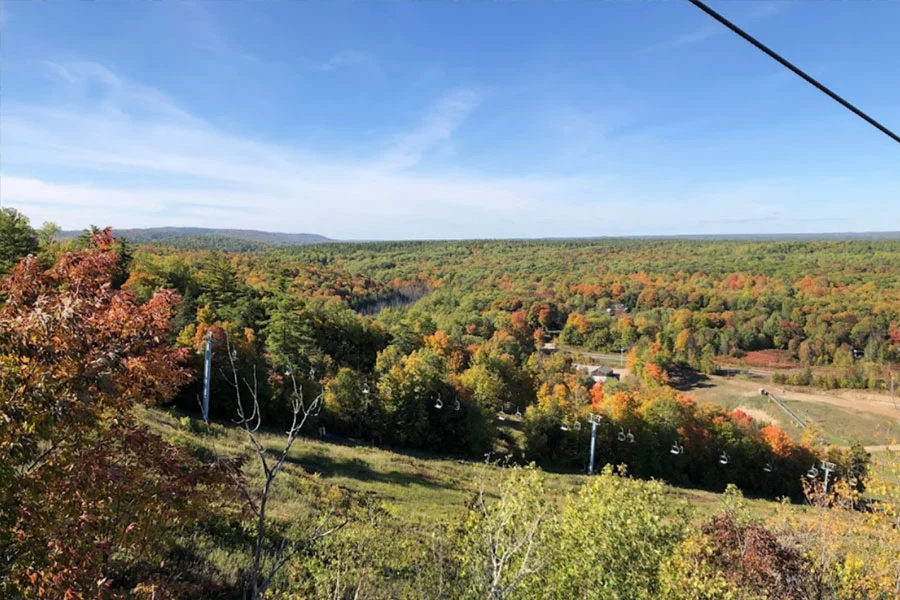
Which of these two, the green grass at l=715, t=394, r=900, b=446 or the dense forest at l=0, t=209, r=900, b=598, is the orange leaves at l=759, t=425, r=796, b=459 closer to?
the dense forest at l=0, t=209, r=900, b=598

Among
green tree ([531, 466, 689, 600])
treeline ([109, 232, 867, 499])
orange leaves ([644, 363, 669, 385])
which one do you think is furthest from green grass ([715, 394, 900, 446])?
green tree ([531, 466, 689, 600])

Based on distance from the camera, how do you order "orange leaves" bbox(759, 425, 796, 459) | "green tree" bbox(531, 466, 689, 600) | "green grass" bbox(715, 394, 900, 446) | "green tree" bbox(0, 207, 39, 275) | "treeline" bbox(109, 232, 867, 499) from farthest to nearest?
1. "green grass" bbox(715, 394, 900, 446)
2. "orange leaves" bbox(759, 425, 796, 459)
3. "treeline" bbox(109, 232, 867, 499)
4. "green tree" bbox(0, 207, 39, 275)
5. "green tree" bbox(531, 466, 689, 600)

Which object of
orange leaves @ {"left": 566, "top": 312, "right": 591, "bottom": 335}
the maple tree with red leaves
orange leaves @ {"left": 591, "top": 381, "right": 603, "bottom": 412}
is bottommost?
orange leaves @ {"left": 591, "top": 381, "right": 603, "bottom": 412}

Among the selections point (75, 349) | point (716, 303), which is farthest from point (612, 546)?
point (716, 303)

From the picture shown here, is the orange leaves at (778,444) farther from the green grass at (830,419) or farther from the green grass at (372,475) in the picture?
the green grass at (830,419)

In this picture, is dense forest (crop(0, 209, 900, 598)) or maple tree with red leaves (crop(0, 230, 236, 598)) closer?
maple tree with red leaves (crop(0, 230, 236, 598))

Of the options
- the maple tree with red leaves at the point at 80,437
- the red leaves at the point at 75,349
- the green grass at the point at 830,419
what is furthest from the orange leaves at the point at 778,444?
the red leaves at the point at 75,349

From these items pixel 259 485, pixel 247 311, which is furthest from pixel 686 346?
pixel 259 485

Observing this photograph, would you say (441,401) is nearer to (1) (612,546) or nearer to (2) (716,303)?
(1) (612,546)

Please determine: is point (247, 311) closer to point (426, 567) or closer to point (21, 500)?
point (426, 567)
